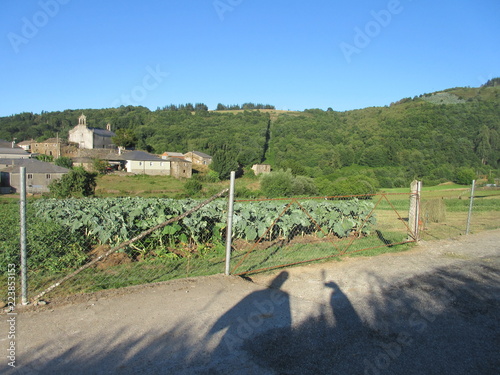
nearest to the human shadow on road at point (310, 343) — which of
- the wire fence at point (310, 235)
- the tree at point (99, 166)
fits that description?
the wire fence at point (310, 235)

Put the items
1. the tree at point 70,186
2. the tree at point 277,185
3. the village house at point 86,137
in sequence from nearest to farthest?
1. the tree at point 70,186
2. the tree at point 277,185
3. the village house at point 86,137

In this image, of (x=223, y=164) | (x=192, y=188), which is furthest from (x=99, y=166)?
(x=192, y=188)

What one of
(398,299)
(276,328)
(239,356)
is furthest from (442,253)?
(239,356)

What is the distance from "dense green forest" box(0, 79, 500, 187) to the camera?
6469 cm

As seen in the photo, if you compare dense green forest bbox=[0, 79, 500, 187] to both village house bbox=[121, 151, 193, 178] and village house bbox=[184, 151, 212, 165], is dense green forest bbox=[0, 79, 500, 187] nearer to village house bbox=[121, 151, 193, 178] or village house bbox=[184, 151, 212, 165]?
village house bbox=[184, 151, 212, 165]

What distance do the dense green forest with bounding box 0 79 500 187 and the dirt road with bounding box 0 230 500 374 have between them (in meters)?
46.6

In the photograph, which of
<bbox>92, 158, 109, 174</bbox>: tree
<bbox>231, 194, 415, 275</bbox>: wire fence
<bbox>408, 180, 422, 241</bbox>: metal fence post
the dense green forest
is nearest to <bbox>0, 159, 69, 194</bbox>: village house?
<bbox>92, 158, 109, 174</bbox>: tree

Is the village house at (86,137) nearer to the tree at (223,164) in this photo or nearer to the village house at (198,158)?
the village house at (198,158)

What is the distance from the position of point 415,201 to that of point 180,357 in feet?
25.8

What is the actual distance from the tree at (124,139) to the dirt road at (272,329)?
8321 centimetres

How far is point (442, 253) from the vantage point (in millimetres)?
8039

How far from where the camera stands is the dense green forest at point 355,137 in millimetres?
64688

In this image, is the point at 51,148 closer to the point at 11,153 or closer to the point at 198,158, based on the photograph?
the point at 11,153

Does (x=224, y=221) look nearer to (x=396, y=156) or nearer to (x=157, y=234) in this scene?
(x=157, y=234)
